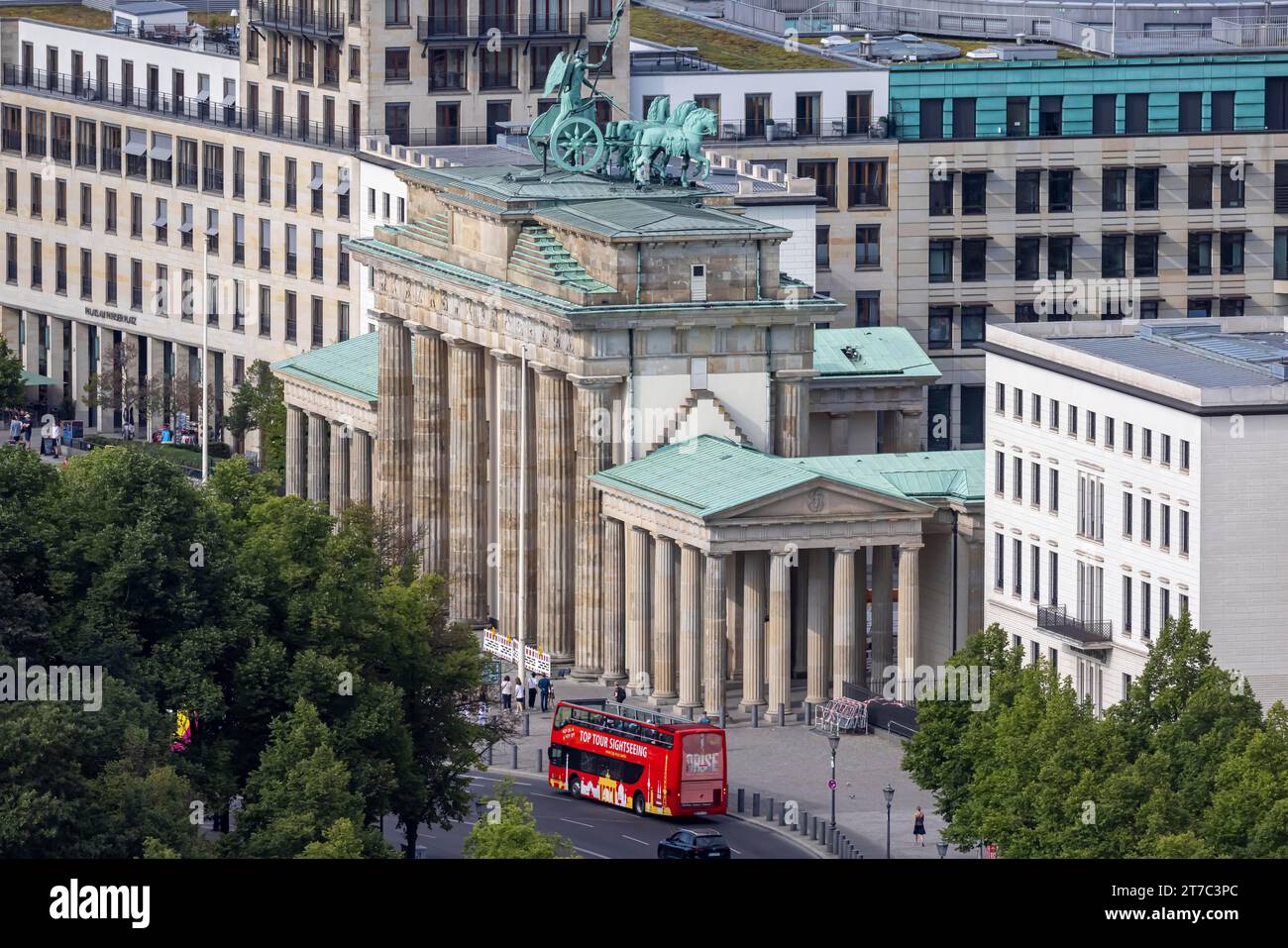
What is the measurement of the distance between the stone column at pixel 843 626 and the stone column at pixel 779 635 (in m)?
1.94

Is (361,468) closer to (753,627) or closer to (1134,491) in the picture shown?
(753,627)

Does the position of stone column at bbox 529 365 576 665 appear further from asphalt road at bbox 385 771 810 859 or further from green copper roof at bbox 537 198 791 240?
asphalt road at bbox 385 771 810 859

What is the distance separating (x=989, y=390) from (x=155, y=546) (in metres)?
44.9

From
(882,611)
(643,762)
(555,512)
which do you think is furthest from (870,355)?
(643,762)

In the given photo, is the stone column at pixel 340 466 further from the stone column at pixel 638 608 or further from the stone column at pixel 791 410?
the stone column at pixel 791 410

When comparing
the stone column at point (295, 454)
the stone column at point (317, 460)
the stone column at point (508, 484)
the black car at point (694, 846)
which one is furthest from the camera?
the stone column at point (295, 454)

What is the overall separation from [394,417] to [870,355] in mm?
24431

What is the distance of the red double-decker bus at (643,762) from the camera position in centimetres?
12738

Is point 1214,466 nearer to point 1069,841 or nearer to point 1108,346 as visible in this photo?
point 1108,346

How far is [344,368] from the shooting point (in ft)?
611

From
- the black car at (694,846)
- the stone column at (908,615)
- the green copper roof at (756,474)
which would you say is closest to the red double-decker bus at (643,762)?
the black car at (694,846)

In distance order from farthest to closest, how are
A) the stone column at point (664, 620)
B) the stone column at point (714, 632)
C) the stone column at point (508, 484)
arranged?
1. the stone column at point (508, 484)
2. the stone column at point (664, 620)
3. the stone column at point (714, 632)

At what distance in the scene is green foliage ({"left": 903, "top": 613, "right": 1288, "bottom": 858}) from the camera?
100m
